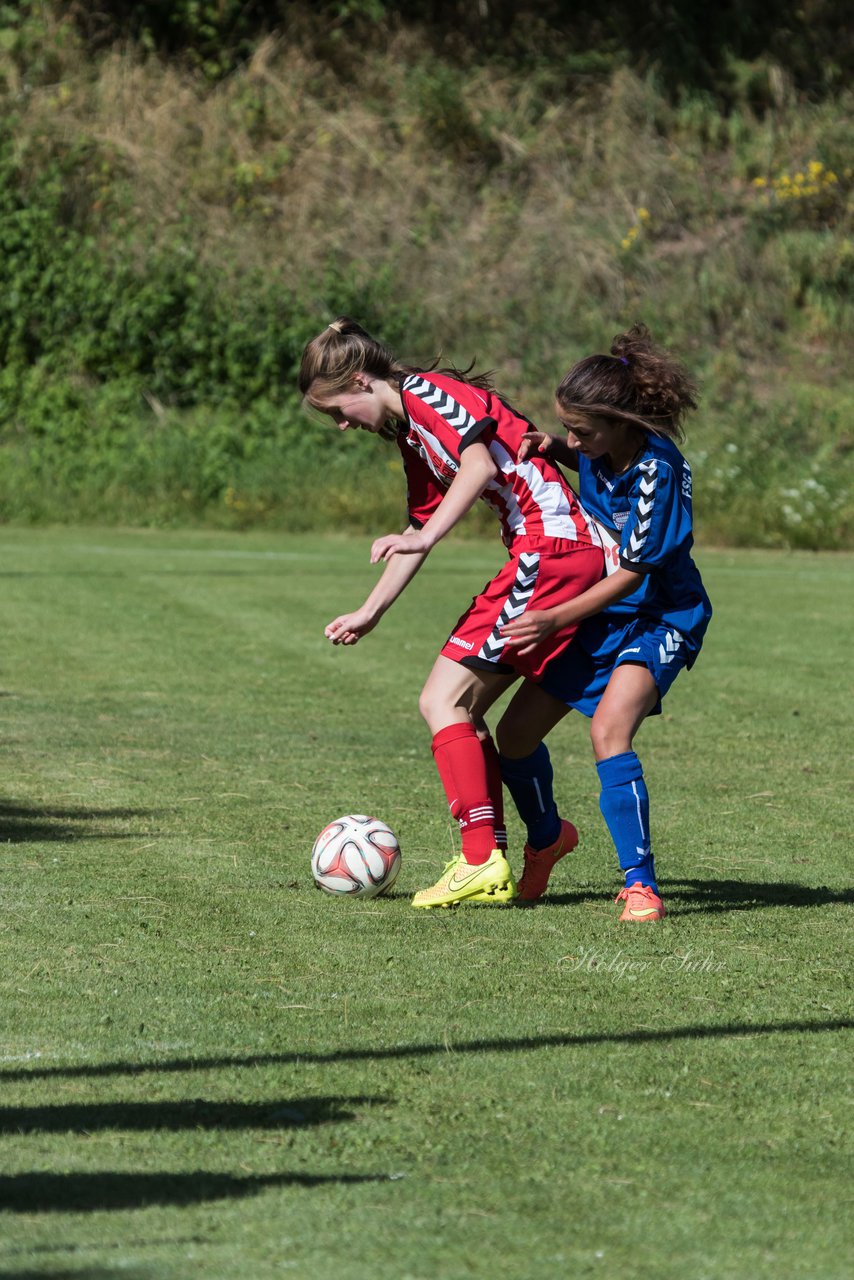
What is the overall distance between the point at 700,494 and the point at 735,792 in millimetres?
16538

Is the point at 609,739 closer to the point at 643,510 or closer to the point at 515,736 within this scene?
the point at 515,736

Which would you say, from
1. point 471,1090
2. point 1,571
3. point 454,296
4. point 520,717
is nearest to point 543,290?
point 454,296

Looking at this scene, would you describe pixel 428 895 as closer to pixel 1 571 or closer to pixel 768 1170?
pixel 768 1170

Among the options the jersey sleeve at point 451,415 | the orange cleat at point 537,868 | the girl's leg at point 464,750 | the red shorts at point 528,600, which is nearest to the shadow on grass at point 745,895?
the orange cleat at point 537,868

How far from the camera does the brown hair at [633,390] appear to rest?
5.16 metres

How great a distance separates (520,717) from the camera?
554 centimetres

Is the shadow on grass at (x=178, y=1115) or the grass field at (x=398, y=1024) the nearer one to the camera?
the grass field at (x=398, y=1024)

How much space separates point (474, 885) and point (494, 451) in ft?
4.18

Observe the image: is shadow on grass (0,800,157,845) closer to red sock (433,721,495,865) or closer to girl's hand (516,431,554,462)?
red sock (433,721,495,865)

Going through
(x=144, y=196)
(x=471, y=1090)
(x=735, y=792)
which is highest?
(x=144, y=196)

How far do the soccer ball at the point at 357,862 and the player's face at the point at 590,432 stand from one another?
52.0 inches

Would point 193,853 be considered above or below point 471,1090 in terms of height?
below

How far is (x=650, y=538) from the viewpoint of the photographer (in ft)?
16.9

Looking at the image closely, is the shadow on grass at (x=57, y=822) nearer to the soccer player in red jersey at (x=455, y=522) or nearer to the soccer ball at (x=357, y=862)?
the soccer ball at (x=357, y=862)
